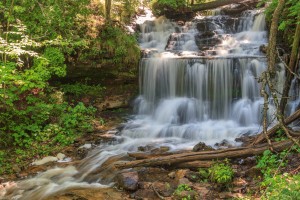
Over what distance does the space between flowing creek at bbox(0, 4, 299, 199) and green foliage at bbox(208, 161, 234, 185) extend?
2.07 metres

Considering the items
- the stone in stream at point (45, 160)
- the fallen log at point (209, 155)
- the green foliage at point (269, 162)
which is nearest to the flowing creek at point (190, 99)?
the stone in stream at point (45, 160)

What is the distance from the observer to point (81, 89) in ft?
37.0

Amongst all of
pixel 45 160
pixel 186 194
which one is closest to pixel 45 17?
pixel 45 160

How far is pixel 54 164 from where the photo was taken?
7.39 m

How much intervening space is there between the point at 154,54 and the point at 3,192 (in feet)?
25.3

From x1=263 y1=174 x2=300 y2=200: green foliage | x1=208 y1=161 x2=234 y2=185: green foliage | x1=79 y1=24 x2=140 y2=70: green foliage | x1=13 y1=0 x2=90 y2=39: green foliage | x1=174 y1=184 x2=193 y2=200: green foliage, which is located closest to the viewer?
x1=263 y1=174 x2=300 y2=200: green foliage

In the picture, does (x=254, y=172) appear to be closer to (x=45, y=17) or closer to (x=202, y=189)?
(x=202, y=189)

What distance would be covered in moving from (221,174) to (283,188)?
5.09 ft

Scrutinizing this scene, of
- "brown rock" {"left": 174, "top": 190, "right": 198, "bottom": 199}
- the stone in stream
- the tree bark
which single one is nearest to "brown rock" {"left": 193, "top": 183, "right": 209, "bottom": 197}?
"brown rock" {"left": 174, "top": 190, "right": 198, "bottom": 199}

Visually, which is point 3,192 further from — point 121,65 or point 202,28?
point 202,28

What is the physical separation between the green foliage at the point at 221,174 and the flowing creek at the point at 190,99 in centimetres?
207

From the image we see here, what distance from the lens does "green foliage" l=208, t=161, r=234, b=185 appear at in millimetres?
5477

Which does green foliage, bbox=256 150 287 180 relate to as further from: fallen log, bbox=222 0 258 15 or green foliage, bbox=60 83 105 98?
fallen log, bbox=222 0 258 15

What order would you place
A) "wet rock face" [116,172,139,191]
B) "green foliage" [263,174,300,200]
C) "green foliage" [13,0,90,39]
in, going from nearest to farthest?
"green foliage" [263,174,300,200], "wet rock face" [116,172,139,191], "green foliage" [13,0,90,39]
